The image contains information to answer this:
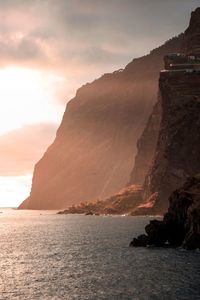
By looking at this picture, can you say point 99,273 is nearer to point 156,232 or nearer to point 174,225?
point 156,232

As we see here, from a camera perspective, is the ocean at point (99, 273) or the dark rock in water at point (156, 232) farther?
the dark rock in water at point (156, 232)

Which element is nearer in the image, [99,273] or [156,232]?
[99,273]

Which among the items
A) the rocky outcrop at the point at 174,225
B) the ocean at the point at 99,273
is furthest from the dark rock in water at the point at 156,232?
the ocean at the point at 99,273

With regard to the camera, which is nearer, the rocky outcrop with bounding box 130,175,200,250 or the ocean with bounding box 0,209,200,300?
the ocean with bounding box 0,209,200,300

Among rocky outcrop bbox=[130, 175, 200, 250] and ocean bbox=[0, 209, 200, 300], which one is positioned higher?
rocky outcrop bbox=[130, 175, 200, 250]

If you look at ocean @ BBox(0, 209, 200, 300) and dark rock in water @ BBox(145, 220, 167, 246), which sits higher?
dark rock in water @ BBox(145, 220, 167, 246)

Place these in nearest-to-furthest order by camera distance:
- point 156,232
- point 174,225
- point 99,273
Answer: point 99,273
point 156,232
point 174,225

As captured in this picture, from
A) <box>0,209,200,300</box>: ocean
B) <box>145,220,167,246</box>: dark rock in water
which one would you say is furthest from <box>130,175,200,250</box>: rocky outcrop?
<box>0,209,200,300</box>: ocean

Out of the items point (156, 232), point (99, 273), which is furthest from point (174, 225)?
point (99, 273)

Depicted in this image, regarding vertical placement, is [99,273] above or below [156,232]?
below

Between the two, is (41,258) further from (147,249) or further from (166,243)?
(166,243)

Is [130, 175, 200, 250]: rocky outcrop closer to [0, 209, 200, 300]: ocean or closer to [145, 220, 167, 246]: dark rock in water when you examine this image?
[145, 220, 167, 246]: dark rock in water

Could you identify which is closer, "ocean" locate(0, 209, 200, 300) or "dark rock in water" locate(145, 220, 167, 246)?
"ocean" locate(0, 209, 200, 300)

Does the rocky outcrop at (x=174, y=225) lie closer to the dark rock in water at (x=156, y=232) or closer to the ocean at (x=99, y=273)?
the dark rock in water at (x=156, y=232)
